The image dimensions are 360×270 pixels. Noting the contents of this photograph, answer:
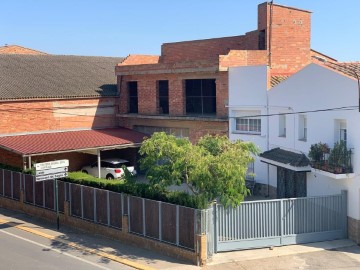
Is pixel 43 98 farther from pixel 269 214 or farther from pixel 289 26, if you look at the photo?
pixel 269 214

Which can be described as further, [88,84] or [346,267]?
[88,84]

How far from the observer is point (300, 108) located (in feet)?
70.3

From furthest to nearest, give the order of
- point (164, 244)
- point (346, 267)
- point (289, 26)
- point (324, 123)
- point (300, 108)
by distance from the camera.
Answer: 1. point (289, 26)
2. point (300, 108)
3. point (324, 123)
4. point (164, 244)
5. point (346, 267)

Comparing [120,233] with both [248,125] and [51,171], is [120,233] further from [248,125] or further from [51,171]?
[248,125]

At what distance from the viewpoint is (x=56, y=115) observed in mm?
31188

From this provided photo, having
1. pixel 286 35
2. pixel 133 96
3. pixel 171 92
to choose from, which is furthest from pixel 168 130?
pixel 286 35

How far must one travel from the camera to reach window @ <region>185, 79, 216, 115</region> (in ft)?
95.5

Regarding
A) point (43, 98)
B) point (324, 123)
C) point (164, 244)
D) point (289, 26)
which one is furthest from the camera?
point (43, 98)

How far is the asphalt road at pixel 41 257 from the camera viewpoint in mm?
16250

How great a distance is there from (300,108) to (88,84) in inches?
671

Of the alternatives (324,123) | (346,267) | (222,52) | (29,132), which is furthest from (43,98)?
(346,267)

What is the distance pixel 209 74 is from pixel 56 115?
973 centimetres

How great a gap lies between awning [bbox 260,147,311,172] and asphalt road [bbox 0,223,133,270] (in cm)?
780

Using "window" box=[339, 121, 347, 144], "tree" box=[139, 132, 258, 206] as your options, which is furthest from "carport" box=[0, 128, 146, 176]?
"window" box=[339, 121, 347, 144]
